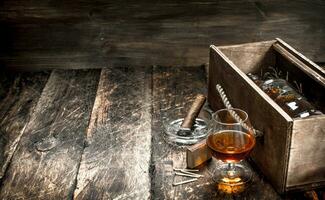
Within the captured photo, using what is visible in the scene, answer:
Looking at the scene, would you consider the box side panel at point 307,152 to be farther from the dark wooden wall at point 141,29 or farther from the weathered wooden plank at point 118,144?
the dark wooden wall at point 141,29

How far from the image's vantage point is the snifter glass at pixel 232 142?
1.18 meters

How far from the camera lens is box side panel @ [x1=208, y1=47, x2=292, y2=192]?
115 centimetres

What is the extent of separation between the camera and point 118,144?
1.46m

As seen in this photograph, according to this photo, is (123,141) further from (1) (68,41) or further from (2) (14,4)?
(2) (14,4)

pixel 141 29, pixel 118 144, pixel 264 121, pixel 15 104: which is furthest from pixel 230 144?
pixel 141 29

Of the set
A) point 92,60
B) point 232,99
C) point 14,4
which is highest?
point 14,4

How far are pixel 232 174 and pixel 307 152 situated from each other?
227mm

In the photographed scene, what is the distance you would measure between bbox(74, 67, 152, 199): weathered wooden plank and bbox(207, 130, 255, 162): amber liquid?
0.22 meters

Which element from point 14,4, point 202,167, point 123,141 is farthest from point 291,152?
point 14,4

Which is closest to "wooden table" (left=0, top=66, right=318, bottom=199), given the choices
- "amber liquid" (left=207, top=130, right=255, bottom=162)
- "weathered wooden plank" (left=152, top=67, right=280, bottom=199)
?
"weathered wooden plank" (left=152, top=67, right=280, bottom=199)

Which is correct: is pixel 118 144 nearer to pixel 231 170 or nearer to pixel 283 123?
pixel 231 170

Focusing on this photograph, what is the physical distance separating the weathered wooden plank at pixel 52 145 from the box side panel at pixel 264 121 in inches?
20.7

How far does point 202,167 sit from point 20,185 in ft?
1.72

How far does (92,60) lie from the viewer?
225cm
